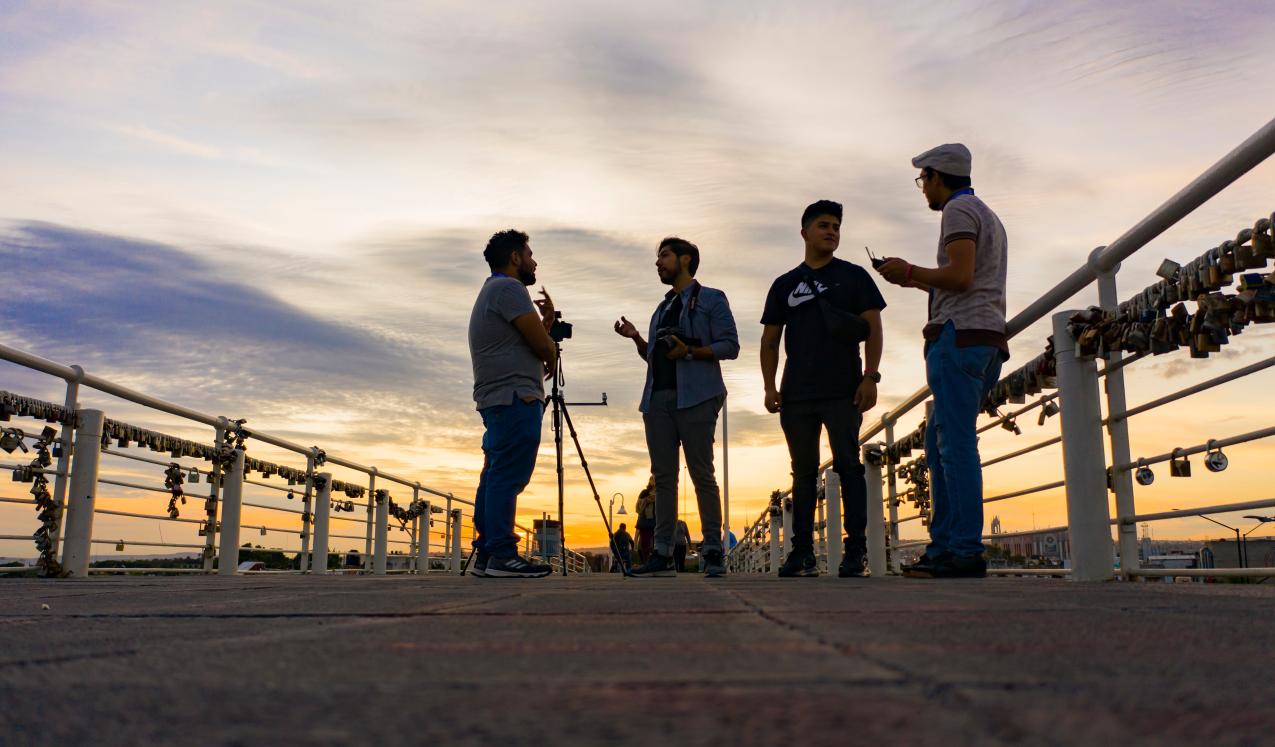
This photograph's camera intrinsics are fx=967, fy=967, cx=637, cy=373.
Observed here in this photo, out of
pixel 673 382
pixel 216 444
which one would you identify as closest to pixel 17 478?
pixel 216 444

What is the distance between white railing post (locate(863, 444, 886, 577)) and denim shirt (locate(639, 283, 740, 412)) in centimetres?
149

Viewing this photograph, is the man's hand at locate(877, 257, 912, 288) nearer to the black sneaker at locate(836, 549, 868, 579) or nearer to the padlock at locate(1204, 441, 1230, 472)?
the padlock at locate(1204, 441, 1230, 472)

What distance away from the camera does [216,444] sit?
6590mm

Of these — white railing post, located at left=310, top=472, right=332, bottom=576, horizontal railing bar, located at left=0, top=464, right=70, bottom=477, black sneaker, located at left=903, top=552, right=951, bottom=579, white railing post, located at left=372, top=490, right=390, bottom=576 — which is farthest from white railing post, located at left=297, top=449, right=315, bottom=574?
black sneaker, located at left=903, top=552, right=951, bottom=579

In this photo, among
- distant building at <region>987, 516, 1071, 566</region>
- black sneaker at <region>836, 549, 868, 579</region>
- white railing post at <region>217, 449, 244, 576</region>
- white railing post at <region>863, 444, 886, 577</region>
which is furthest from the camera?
white railing post at <region>217, 449, 244, 576</region>

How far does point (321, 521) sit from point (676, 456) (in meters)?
4.58

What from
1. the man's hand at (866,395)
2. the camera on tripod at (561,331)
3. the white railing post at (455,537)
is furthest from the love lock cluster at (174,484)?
the white railing post at (455,537)

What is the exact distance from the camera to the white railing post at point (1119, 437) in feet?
9.95

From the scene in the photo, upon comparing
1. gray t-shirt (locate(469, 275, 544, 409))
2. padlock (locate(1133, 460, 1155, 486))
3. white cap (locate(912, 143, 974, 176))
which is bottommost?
padlock (locate(1133, 460, 1155, 486))

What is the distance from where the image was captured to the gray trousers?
446 centimetres

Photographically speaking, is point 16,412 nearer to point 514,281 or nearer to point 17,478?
point 17,478

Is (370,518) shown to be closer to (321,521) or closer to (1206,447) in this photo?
(321,521)

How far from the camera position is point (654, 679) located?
2.41 ft

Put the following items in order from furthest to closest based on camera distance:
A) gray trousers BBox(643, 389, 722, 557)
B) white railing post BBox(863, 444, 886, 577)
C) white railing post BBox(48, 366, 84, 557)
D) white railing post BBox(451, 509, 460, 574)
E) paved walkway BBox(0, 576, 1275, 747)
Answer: white railing post BBox(451, 509, 460, 574), white railing post BBox(863, 444, 886, 577), white railing post BBox(48, 366, 84, 557), gray trousers BBox(643, 389, 722, 557), paved walkway BBox(0, 576, 1275, 747)
